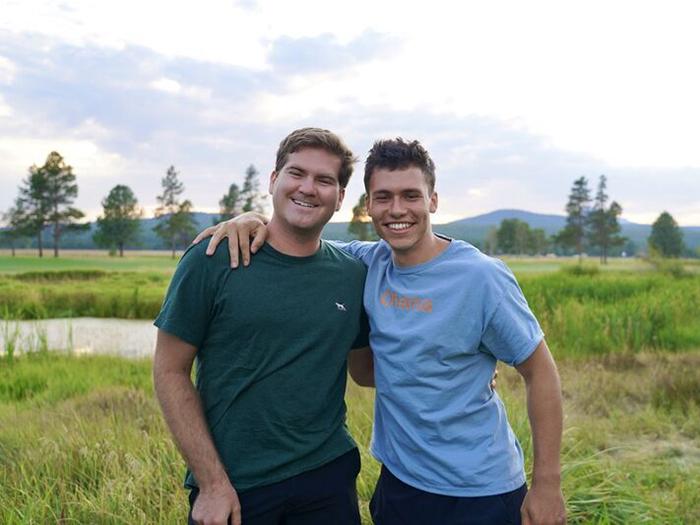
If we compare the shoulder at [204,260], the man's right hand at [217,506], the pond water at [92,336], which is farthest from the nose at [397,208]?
the pond water at [92,336]

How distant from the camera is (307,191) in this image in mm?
2459

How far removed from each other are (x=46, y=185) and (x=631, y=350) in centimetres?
6396

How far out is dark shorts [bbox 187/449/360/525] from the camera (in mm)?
2301

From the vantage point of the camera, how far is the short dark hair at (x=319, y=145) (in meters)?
2.53

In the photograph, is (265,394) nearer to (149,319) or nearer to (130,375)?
(130,375)

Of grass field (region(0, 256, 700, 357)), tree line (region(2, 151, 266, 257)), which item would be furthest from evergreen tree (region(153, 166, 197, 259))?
grass field (region(0, 256, 700, 357))

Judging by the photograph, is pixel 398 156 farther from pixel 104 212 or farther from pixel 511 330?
pixel 104 212

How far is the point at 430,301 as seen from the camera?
2.29 meters

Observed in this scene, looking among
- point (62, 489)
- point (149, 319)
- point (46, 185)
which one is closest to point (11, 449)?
point (62, 489)

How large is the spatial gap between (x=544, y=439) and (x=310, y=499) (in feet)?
3.02

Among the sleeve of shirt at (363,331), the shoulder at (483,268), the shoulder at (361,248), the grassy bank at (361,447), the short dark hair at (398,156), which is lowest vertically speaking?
the grassy bank at (361,447)

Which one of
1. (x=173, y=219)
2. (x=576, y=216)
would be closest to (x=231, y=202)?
(x=173, y=219)

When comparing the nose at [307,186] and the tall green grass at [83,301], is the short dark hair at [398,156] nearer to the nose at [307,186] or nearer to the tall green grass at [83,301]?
the nose at [307,186]

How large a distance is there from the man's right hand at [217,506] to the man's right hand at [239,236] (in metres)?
0.82
